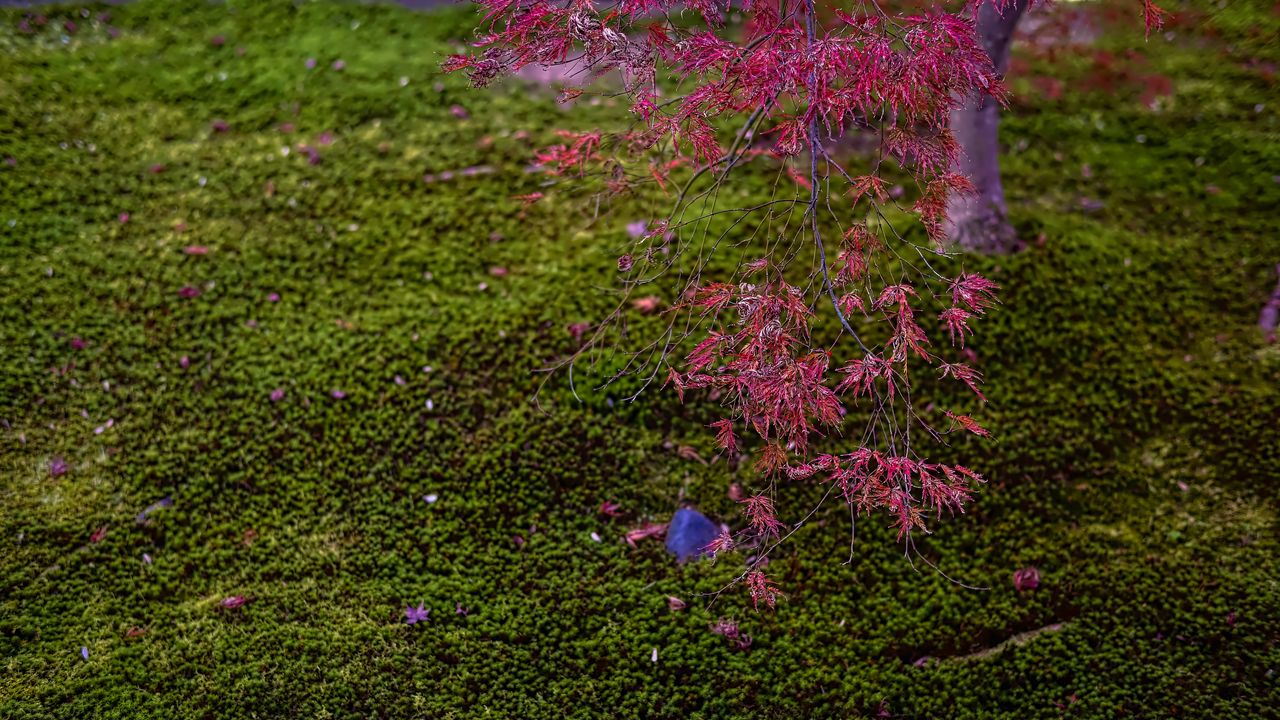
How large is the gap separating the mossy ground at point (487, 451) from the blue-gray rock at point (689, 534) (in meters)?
0.08

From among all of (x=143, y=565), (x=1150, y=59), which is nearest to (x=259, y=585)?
(x=143, y=565)

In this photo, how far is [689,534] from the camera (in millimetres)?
3672

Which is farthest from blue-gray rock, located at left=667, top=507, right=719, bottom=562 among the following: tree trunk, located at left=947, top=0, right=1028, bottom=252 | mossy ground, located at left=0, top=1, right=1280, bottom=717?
tree trunk, located at left=947, top=0, right=1028, bottom=252

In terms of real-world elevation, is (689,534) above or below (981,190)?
below

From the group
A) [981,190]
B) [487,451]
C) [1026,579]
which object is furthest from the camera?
[981,190]

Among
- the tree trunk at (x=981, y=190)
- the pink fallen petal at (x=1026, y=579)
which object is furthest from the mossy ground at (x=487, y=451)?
the tree trunk at (x=981, y=190)

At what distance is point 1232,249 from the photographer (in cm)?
484

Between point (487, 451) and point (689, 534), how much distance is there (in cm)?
111

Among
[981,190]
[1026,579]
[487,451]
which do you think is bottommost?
[1026,579]

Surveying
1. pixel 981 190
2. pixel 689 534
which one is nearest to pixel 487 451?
pixel 689 534

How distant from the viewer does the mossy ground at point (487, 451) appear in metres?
3.29

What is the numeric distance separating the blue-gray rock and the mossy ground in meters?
0.08

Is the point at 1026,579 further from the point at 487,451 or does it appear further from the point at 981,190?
the point at 487,451

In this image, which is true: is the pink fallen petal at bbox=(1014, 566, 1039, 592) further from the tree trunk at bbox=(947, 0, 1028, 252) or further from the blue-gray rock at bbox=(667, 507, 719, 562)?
the tree trunk at bbox=(947, 0, 1028, 252)
